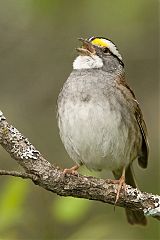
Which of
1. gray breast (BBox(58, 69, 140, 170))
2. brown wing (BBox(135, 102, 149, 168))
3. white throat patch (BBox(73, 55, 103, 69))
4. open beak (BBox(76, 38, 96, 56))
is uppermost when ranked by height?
open beak (BBox(76, 38, 96, 56))

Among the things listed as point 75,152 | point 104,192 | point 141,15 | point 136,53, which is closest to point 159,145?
point 136,53

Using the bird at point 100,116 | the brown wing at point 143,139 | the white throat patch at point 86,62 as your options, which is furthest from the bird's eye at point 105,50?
the brown wing at point 143,139

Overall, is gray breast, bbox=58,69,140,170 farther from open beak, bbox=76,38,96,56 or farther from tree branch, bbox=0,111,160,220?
tree branch, bbox=0,111,160,220

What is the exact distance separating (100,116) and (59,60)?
2573 millimetres

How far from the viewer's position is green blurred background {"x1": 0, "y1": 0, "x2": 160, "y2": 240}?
6000 mm

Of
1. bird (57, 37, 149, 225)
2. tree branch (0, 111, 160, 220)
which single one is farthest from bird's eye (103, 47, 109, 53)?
tree branch (0, 111, 160, 220)

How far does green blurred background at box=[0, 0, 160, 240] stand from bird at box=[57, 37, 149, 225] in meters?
0.43

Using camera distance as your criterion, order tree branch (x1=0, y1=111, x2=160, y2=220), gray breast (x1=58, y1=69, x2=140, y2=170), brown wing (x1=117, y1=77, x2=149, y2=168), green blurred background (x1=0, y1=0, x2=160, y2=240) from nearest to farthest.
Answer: tree branch (x1=0, y1=111, x2=160, y2=220)
gray breast (x1=58, y1=69, x2=140, y2=170)
brown wing (x1=117, y1=77, x2=149, y2=168)
green blurred background (x1=0, y1=0, x2=160, y2=240)

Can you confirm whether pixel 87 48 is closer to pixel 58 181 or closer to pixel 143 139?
pixel 143 139

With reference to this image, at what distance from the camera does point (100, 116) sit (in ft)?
16.5

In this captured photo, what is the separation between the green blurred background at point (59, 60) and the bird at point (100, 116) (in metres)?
0.43

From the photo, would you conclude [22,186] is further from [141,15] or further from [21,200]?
[141,15]

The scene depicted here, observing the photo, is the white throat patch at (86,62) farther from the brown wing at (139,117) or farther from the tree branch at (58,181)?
the tree branch at (58,181)

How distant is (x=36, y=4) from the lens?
5344 mm
